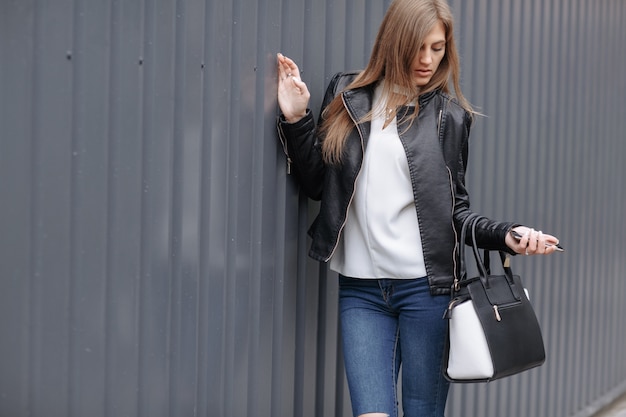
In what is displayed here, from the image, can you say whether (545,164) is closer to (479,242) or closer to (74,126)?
(479,242)

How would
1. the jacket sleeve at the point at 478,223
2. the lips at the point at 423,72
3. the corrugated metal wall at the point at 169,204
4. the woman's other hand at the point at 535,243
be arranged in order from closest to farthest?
the corrugated metal wall at the point at 169,204
the woman's other hand at the point at 535,243
the jacket sleeve at the point at 478,223
the lips at the point at 423,72

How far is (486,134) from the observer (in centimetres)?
482

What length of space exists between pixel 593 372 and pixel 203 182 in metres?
3.92

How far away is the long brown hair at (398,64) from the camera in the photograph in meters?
3.30

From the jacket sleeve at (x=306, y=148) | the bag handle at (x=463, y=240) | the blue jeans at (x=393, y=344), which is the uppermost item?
the jacket sleeve at (x=306, y=148)

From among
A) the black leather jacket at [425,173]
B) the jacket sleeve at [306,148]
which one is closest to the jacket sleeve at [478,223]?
the black leather jacket at [425,173]

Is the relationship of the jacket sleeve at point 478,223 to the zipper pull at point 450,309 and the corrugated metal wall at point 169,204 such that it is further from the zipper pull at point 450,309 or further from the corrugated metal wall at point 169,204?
the corrugated metal wall at point 169,204

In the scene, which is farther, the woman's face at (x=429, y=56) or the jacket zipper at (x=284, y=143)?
the jacket zipper at (x=284, y=143)

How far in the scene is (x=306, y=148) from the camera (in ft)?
11.3

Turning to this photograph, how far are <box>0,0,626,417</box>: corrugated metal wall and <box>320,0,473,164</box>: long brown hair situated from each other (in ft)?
0.91

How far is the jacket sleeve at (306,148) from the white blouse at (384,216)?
198 millimetres

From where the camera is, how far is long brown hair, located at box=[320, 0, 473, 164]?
330 centimetres

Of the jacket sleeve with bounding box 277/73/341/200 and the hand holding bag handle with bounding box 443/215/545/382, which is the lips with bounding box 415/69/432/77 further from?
the hand holding bag handle with bounding box 443/215/545/382

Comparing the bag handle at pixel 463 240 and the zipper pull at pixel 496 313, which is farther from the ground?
the bag handle at pixel 463 240
